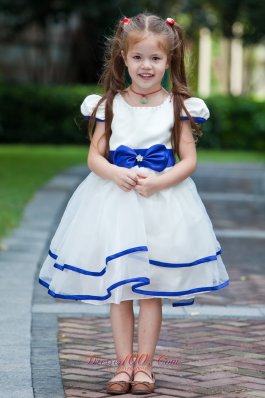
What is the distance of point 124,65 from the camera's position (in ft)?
15.5

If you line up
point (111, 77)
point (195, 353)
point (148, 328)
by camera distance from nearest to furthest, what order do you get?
point (148, 328), point (111, 77), point (195, 353)

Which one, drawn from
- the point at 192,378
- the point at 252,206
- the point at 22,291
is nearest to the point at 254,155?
the point at 252,206

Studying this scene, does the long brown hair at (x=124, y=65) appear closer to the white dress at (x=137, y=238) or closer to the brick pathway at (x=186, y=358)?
the white dress at (x=137, y=238)

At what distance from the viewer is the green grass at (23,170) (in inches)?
437

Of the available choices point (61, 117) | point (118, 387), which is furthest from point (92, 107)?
point (61, 117)

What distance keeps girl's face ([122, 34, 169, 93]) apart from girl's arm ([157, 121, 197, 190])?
0.23 metres

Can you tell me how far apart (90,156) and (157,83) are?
1.38 feet

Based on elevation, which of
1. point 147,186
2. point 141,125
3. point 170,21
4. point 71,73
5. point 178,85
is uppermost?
point 170,21

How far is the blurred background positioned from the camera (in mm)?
22516

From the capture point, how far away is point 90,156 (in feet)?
15.1

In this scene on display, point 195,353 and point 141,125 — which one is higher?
point 141,125

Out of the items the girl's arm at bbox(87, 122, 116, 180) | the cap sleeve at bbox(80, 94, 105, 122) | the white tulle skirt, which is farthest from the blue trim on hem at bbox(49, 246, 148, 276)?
the cap sleeve at bbox(80, 94, 105, 122)

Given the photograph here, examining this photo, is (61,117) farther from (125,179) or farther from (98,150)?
(125,179)

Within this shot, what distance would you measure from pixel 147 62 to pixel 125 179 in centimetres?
50
